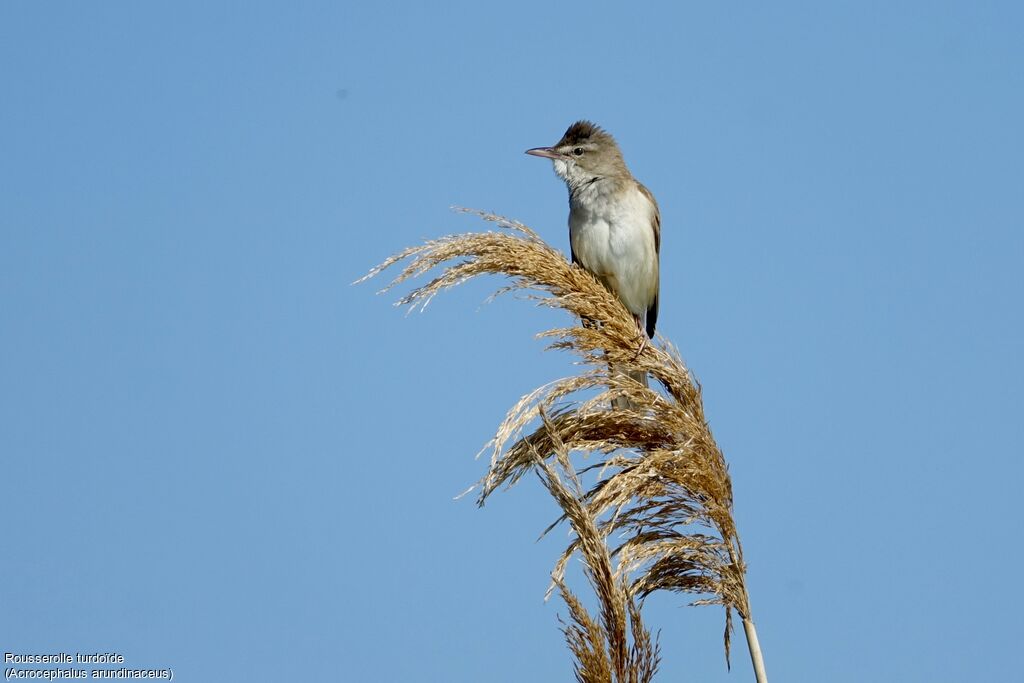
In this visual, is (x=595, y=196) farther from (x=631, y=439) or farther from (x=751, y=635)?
(x=751, y=635)

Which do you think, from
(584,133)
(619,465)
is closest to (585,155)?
(584,133)

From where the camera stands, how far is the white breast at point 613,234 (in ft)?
21.2

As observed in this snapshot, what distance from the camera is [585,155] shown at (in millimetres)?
6730

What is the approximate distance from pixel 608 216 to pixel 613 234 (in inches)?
4.5

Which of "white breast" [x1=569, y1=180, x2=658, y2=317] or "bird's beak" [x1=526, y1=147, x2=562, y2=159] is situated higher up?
"bird's beak" [x1=526, y1=147, x2=562, y2=159]

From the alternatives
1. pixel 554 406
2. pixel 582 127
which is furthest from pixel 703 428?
pixel 582 127

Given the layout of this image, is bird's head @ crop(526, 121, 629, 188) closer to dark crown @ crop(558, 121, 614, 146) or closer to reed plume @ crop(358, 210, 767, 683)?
dark crown @ crop(558, 121, 614, 146)

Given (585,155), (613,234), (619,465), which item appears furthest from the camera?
(585,155)

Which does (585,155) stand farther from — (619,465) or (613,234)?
(619,465)

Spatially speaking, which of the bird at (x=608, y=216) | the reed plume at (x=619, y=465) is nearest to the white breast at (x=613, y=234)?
the bird at (x=608, y=216)

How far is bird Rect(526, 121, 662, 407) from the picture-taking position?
6.47 metres

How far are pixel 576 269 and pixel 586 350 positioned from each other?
0.39m

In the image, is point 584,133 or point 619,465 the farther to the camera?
point 584,133

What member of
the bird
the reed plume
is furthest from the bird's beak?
the reed plume
